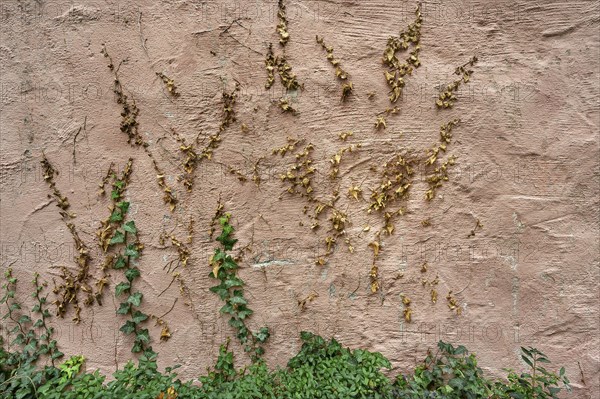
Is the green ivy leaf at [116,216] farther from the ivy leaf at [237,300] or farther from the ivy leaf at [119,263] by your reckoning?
the ivy leaf at [237,300]

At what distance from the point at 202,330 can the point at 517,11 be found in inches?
120

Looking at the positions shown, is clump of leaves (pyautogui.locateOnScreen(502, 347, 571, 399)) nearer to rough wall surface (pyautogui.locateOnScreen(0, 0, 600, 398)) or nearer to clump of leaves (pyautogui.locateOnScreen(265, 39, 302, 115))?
rough wall surface (pyautogui.locateOnScreen(0, 0, 600, 398))

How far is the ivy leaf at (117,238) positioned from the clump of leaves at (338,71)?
177 centimetres

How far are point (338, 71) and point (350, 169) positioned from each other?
672 millimetres

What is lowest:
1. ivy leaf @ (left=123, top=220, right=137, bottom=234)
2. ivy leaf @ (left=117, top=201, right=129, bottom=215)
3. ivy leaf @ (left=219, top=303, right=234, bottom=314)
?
ivy leaf @ (left=219, top=303, right=234, bottom=314)

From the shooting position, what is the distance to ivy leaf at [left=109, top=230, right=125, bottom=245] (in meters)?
2.33

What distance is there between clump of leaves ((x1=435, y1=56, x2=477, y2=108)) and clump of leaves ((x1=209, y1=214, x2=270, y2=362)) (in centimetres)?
166

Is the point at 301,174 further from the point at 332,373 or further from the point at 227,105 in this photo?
the point at 332,373

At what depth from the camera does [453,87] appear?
2.35m

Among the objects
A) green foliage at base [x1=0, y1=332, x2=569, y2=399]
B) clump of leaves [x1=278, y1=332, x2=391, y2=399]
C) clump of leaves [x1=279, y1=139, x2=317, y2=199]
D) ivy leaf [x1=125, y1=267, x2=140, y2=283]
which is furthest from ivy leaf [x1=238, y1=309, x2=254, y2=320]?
clump of leaves [x1=279, y1=139, x2=317, y2=199]

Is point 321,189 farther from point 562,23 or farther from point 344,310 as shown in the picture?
point 562,23

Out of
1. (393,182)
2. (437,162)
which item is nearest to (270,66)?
(393,182)

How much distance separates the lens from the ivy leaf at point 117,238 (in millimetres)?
2334

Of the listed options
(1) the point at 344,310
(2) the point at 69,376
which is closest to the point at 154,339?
(2) the point at 69,376
